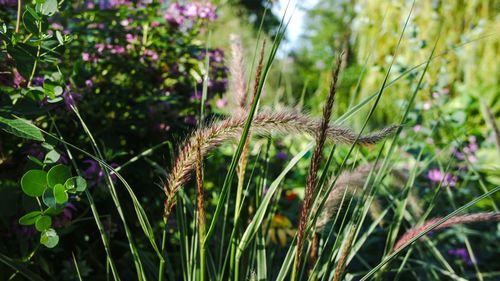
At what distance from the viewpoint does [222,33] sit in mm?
11102

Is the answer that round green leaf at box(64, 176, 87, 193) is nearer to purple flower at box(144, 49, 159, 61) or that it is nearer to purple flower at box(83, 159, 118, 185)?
purple flower at box(83, 159, 118, 185)

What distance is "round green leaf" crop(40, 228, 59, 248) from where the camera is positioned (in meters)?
0.97

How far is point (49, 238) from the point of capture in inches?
38.6

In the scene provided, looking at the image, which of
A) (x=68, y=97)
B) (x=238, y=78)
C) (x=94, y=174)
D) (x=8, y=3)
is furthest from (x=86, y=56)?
(x=238, y=78)

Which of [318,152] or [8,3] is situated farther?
[8,3]

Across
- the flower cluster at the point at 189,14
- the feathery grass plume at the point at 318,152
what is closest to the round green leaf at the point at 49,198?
the feathery grass plume at the point at 318,152

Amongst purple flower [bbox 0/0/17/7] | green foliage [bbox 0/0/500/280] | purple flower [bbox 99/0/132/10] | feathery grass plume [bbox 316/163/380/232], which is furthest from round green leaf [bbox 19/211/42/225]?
purple flower [bbox 99/0/132/10]

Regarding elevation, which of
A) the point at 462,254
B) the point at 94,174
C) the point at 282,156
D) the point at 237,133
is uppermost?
the point at 237,133

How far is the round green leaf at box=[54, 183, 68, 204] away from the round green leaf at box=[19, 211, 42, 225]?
0.06 meters

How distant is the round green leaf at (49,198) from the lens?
3.13 feet

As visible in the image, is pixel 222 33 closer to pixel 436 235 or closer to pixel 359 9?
pixel 359 9

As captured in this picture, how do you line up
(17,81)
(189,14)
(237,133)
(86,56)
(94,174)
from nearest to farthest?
(237,133) → (17,81) → (94,174) → (86,56) → (189,14)

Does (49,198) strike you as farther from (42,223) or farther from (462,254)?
(462,254)

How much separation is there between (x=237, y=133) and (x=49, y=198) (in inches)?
15.4
